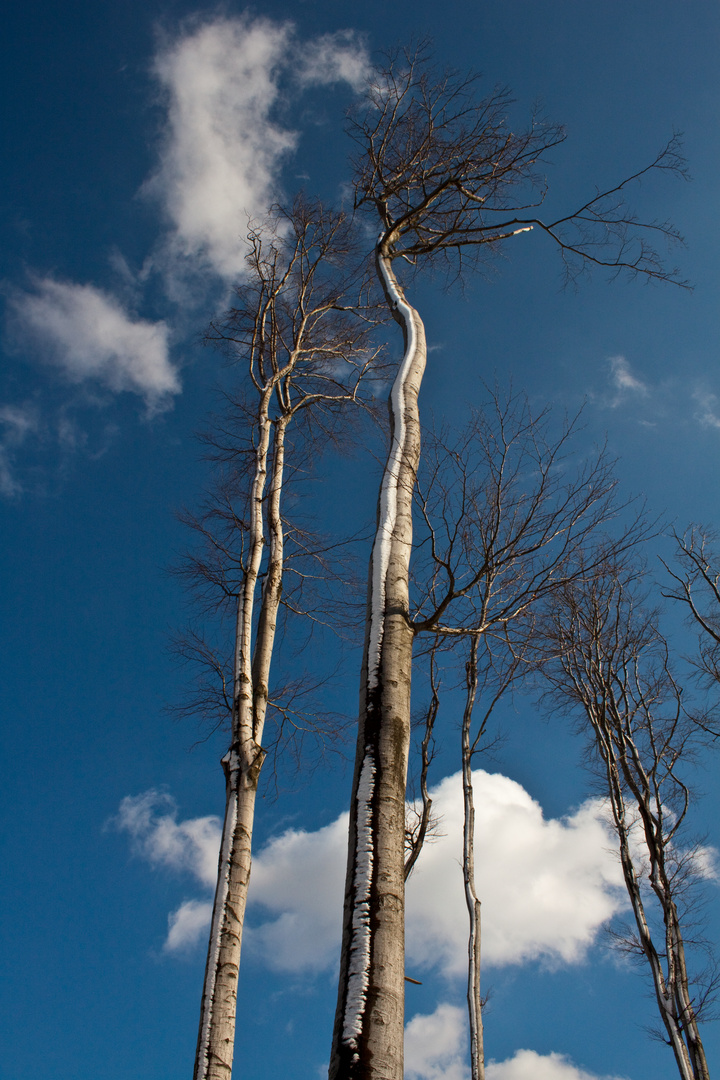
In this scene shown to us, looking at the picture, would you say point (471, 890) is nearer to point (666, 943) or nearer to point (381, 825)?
point (666, 943)

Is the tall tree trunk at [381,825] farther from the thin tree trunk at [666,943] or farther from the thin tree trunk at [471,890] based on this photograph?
the thin tree trunk at [666,943]

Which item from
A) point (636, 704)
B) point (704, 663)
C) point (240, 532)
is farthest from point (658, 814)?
point (240, 532)

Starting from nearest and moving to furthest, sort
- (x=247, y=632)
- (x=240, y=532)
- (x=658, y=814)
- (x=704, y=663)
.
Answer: (x=247, y=632) → (x=240, y=532) → (x=658, y=814) → (x=704, y=663)

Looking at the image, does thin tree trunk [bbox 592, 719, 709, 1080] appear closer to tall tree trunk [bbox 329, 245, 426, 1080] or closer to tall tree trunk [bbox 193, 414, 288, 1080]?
tall tree trunk [bbox 193, 414, 288, 1080]

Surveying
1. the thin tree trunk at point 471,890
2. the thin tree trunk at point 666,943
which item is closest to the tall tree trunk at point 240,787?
the thin tree trunk at point 471,890

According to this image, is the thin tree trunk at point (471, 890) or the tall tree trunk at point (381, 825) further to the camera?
the thin tree trunk at point (471, 890)

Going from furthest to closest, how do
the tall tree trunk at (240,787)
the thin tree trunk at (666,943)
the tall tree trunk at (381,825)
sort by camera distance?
the thin tree trunk at (666,943) → the tall tree trunk at (240,787) → the tall tree trunk at (381,825)

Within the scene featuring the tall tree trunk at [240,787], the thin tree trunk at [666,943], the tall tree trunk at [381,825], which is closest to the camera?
the tall tree trunk at [381,825]

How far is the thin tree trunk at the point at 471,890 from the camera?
21.3ft

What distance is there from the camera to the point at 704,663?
28.1 ft

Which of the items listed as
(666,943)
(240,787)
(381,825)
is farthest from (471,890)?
(381,825)

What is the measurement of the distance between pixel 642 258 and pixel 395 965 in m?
5.31

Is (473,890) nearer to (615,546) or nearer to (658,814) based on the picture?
(658,814)

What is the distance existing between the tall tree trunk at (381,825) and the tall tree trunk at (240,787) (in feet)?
8.86
